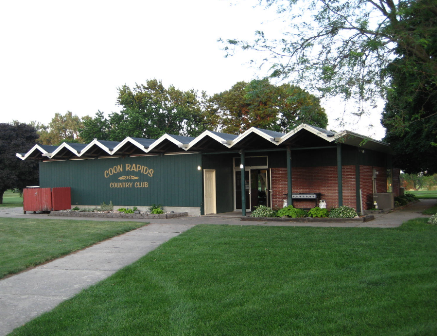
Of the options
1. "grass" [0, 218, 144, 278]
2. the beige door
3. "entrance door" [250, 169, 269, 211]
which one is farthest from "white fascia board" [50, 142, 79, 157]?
"entrance door" [250, 169, 269, 211]

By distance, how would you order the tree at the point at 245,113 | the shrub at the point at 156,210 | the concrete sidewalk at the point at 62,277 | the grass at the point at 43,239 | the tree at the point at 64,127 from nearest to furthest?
the concrete sidewalk at the point at 62,277 < the grass at the point at 43,239 < the shrub at the point at 156,210 < the tree at the point at 245,113 < the tree at the point at 64,127

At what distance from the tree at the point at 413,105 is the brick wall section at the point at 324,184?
2.37 m

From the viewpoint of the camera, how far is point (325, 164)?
17.3m

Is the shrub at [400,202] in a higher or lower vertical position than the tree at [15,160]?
lower

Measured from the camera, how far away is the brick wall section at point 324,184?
16922mm

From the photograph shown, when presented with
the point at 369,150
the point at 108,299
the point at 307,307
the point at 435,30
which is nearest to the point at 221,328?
the point at 307,307

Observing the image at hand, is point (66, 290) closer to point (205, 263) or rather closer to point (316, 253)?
point (205, 263)

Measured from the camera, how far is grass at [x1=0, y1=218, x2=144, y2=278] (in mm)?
8944

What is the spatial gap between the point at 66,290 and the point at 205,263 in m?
2.56

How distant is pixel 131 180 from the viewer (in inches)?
791

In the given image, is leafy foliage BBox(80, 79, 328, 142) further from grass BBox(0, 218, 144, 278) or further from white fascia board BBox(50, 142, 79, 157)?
grass BBox(0, 218, 144, 278)

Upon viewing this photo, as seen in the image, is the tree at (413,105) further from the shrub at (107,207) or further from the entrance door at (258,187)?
the shrub at (107,207)

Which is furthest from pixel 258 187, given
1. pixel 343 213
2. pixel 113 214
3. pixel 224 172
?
pixel 113 214

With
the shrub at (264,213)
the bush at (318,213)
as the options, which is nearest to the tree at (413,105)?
the bush at (318,213)
